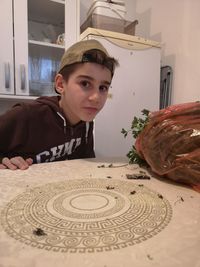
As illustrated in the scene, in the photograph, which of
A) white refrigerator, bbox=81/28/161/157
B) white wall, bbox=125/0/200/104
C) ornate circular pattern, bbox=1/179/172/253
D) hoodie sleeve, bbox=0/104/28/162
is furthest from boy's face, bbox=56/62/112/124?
white wall, bbox=125/0/200/104

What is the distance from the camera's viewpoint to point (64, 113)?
0.95 meters

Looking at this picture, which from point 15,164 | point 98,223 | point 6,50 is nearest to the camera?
point 98,223

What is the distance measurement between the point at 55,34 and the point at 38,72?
29cm

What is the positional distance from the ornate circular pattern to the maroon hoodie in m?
0.47

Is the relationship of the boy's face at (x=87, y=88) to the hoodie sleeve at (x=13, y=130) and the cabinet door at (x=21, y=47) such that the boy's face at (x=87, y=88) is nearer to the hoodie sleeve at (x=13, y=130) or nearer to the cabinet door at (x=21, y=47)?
the hoodie sleeve at (x=13, y=130)

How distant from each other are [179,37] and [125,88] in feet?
1.58

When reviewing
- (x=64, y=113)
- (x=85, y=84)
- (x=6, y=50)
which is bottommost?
(x=64, y=113)

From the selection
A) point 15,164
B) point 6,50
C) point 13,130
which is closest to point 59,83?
point 13,130

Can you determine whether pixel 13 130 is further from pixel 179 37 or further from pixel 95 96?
pixel 179 37

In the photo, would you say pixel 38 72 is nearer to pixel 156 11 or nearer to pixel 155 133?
pixel 156 11

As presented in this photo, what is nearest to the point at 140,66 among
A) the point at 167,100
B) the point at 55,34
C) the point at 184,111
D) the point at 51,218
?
the point at 167,100

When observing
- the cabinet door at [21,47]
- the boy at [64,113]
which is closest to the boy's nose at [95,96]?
the boy at [64,113]

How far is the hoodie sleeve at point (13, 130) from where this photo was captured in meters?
0.84

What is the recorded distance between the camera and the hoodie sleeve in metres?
0.84
